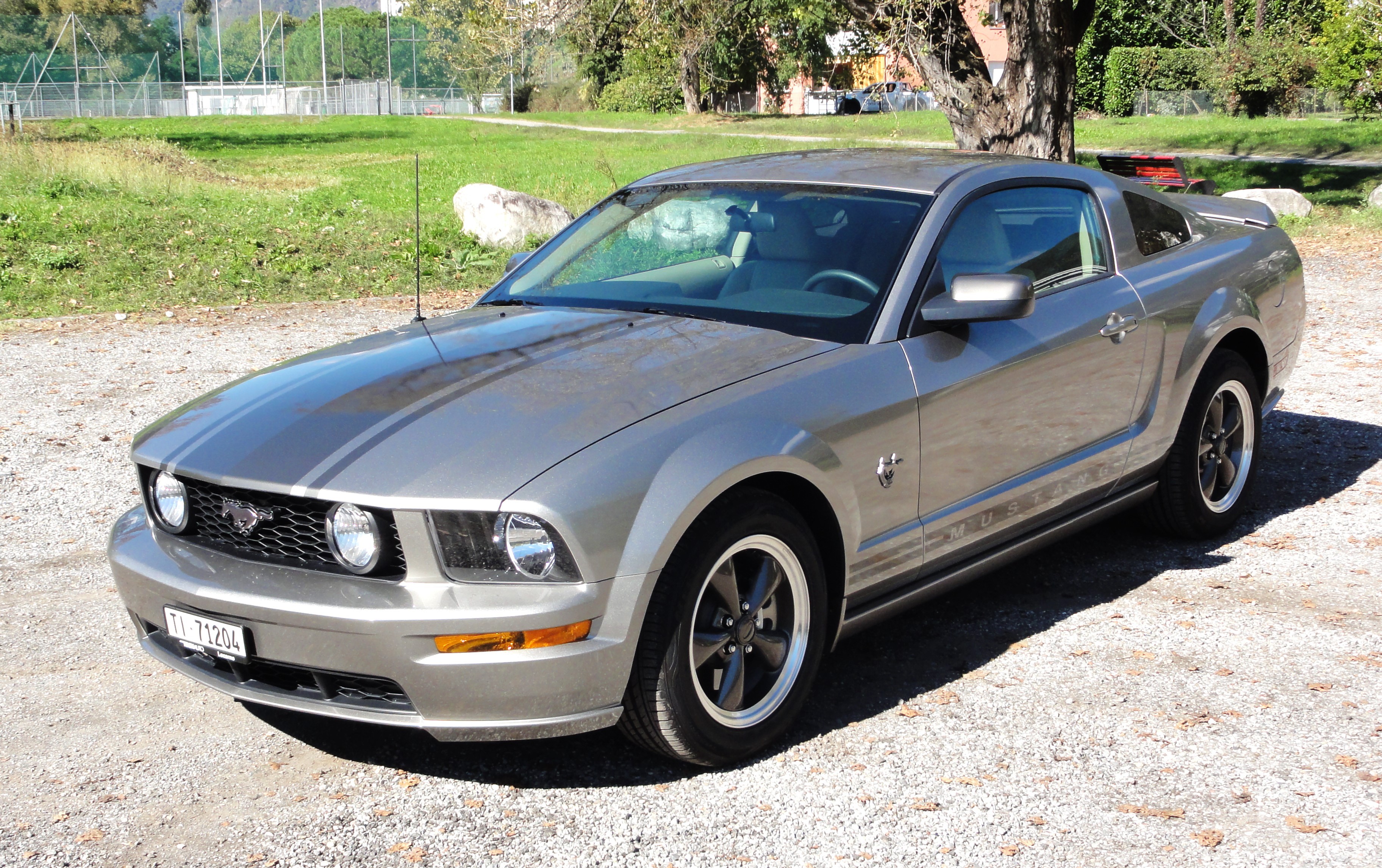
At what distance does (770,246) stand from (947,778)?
180cm

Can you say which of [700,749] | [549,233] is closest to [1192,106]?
[549,233]

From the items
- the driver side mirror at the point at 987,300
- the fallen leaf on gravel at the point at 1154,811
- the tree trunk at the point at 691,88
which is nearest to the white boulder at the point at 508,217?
the driver side mirror at the point at 987,300

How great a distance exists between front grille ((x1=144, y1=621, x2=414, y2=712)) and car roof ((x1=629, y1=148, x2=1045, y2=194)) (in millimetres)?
2302

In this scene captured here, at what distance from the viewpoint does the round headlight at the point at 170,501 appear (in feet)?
11.7

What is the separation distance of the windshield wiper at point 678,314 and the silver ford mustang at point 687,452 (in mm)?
13

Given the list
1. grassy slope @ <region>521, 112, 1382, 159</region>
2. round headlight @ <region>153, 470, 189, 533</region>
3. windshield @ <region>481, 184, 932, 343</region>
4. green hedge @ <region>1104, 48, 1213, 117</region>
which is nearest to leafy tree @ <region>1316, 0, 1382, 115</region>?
grassy slope @ <region>521, 112, 1382, 159</region>

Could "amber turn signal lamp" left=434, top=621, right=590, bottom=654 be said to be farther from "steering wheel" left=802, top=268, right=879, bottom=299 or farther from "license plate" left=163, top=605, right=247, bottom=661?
"steering wheel" left=802, top=268, right=879, bottom=299

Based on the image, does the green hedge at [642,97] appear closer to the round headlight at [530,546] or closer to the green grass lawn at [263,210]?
the green grass lawn at [263,210]

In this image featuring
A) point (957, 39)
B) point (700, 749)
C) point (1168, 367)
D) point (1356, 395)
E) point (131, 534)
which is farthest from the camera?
point (957, 39)

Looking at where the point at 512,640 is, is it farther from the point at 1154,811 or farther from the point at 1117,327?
the point at 1117,327

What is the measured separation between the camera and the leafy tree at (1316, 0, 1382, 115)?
26.6 metres

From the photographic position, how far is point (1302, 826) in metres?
3.29

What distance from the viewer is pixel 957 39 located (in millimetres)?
15508

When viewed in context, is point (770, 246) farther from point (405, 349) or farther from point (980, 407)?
point (405, 349)
